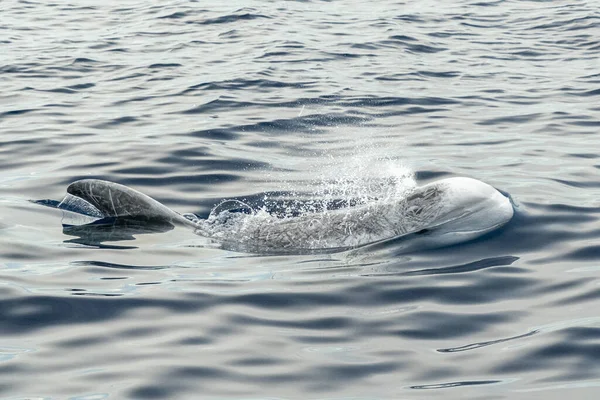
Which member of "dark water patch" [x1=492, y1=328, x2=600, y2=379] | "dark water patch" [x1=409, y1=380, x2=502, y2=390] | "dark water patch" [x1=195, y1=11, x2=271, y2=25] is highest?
"dark water patch" [x1=409, y1=380, x2=502, y2=390]

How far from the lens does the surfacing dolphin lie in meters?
8.55

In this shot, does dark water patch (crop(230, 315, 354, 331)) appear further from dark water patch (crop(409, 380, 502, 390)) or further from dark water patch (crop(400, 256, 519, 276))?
dark water patch (crop(400, 256, 519, 276))

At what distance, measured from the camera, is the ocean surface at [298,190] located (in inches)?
221

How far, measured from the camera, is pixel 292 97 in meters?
16.1

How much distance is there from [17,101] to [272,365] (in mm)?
11800

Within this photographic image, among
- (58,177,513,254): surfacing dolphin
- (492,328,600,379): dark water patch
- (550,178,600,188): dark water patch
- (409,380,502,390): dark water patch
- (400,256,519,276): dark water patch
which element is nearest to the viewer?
(409,380,502,390): dark water patch

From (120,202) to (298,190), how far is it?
7.82ft

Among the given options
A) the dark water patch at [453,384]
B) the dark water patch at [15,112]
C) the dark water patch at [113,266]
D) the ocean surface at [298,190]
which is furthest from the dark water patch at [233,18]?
the dark water patch at [453,384]

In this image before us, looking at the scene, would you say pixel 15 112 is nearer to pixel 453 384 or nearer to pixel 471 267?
pixel 471 267

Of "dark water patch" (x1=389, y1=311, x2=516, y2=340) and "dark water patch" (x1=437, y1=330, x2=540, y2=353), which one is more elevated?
"dark water patch" (x1=437, y1=330, x2=540, y2=353)

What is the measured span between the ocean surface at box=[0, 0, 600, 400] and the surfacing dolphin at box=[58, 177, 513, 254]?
0.25 m

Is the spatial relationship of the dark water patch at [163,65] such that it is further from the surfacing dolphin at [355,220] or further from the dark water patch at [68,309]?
the dark water patch at [68,309]

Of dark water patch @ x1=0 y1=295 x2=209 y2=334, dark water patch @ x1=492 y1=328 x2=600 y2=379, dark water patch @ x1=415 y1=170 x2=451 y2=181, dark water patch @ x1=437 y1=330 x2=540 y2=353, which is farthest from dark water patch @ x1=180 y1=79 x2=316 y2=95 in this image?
dark water patch @ x1=492 y1=328 x2=600 y2=379

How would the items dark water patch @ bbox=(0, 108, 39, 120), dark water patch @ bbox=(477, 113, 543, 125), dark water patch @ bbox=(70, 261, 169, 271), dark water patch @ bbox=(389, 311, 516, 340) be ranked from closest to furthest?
dark water patch @ bbox=(389, 311, 516, 340), dark water patch @ bbox=(70, 261, 169, 271), dark water patch @ bbox=(477, 113, 543, 125), dark water patch @ bbox=(0, 108, 39, 120)
